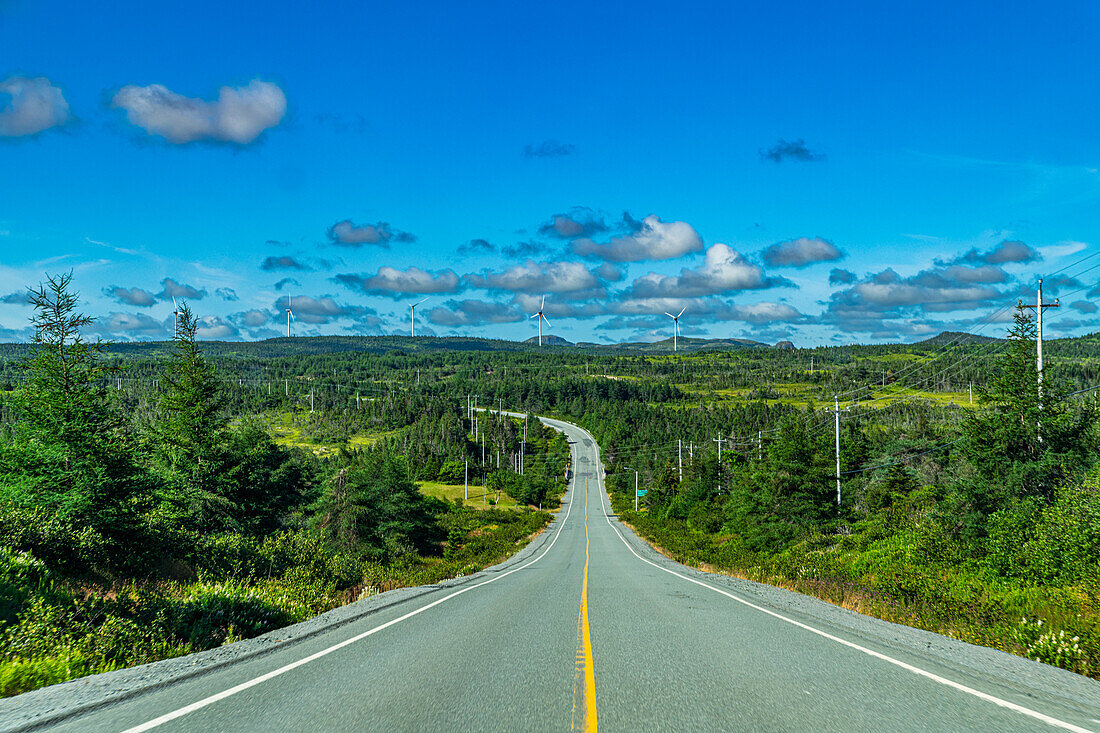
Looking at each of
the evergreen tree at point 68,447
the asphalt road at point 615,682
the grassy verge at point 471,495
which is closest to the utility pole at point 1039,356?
the asphalt road at point 615,682

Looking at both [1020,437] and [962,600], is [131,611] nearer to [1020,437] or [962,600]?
[962,600]

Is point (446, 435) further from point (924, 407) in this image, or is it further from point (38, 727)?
point (38, 727)

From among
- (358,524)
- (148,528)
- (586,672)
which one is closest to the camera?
(586,672)

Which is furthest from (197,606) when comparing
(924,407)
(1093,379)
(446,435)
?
(1093,379)

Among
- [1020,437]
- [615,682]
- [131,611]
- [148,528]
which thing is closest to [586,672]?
[615,682]

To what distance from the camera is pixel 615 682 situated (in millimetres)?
6773

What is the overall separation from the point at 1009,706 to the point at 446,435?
154 metres

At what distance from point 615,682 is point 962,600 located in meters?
12.1

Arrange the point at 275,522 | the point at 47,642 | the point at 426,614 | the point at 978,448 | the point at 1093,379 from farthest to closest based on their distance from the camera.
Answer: the point at 1093,379, the point at 275,522, the point at 978,448, the point at 426,614, the point at 47,642

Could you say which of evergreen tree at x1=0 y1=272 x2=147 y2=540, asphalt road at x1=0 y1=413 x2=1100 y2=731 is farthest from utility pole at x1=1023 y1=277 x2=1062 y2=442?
evergreen tree at x1=0 y1=272 x2=147 y2=540

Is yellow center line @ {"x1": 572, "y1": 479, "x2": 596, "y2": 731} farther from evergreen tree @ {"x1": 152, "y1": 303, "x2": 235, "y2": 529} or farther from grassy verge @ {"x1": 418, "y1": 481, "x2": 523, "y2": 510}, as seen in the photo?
grassy verge @ {"x1": 418, "y1": 481, "x2": 523, "y2": 510}

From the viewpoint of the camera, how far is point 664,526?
233 feet

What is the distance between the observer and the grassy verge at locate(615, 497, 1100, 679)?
8828 millimetres

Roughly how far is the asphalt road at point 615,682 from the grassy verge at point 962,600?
3.02 ft
